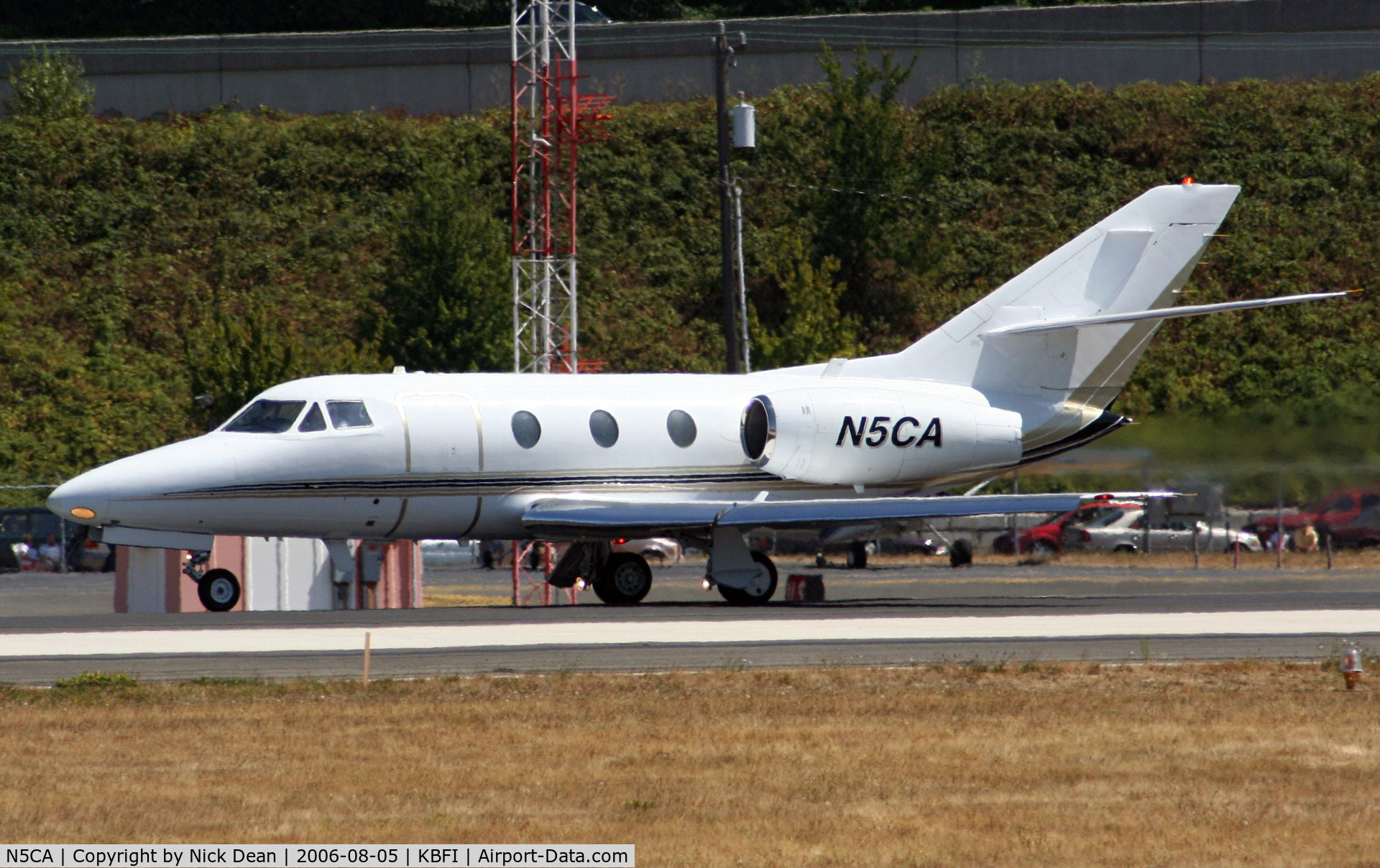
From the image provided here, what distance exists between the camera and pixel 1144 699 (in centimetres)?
1227

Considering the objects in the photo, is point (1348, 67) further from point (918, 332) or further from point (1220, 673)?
point (1220, 673)

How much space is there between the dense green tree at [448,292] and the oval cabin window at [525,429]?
Answer: 19.8m

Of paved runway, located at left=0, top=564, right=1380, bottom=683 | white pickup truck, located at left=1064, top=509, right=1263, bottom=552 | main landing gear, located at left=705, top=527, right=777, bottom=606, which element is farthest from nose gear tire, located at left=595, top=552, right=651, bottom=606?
white pickup truck, located at left=1064, top=509, right=1263, bottom=552

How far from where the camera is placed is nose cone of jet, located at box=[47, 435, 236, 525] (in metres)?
19.2

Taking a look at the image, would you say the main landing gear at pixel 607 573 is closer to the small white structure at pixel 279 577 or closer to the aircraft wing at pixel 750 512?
the aircraft wing at pixel 750 512

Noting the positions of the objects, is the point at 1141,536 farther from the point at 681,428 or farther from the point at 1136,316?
the point at 681,428

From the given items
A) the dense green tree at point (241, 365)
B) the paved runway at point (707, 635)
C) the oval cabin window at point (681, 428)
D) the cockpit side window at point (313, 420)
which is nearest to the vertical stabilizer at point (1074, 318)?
the oval cabin window at point (681, 428)

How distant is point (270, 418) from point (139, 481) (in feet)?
6.00

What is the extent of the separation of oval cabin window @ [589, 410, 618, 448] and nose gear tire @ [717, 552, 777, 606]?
239 cm

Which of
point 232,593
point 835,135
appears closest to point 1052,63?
point 835,135

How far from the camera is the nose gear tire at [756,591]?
21594mm

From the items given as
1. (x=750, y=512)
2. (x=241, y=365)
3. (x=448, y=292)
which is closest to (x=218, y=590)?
(x=750, y=512)

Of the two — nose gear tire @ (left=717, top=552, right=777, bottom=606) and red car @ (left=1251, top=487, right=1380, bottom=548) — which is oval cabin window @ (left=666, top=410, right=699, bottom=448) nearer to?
nose gear tire @ (left=717, top=552, right=777, bottom=606)

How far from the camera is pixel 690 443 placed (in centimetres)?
2244
